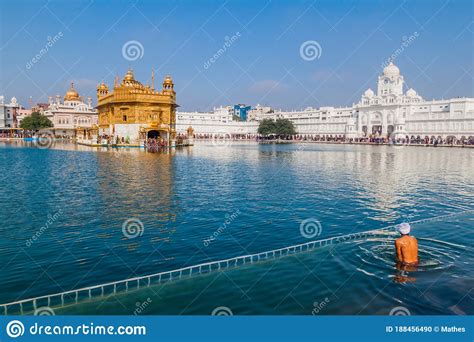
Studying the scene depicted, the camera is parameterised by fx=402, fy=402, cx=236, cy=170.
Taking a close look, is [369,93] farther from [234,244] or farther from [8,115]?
[234,244]

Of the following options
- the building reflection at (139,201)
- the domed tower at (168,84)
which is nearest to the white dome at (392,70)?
the domed tower at (168,84)

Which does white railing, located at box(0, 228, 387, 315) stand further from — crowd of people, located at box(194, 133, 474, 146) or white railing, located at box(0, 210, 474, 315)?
crowd of people, located at box(194, 133, 474, 146)

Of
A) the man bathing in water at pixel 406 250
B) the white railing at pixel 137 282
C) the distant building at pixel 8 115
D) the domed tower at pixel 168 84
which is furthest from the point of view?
the distant building at pixel 8 115

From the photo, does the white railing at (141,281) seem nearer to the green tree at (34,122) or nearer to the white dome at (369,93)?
the green tree at (34,122)

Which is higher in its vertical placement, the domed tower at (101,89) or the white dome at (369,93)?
the white dome at (369,93)

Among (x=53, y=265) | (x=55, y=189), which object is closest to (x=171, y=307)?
(x=53, y=265)

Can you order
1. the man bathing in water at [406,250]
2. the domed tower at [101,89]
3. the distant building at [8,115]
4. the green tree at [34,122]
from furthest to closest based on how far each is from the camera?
1. the distant building at [8,115]
2. the green tree at [34,122]
3. the domed tower at [101,89]
4. the man bathing in water at [406,250]

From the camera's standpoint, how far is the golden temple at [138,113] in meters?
60.5

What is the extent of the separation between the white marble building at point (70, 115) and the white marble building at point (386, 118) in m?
→ 29.1

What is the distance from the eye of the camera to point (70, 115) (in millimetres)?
104875

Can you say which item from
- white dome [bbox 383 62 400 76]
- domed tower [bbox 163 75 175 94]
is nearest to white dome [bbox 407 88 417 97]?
white dome [bbox 383 62 400 76]

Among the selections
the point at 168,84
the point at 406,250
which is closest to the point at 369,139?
the point at 168,84

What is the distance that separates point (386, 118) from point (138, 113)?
7163 cm
